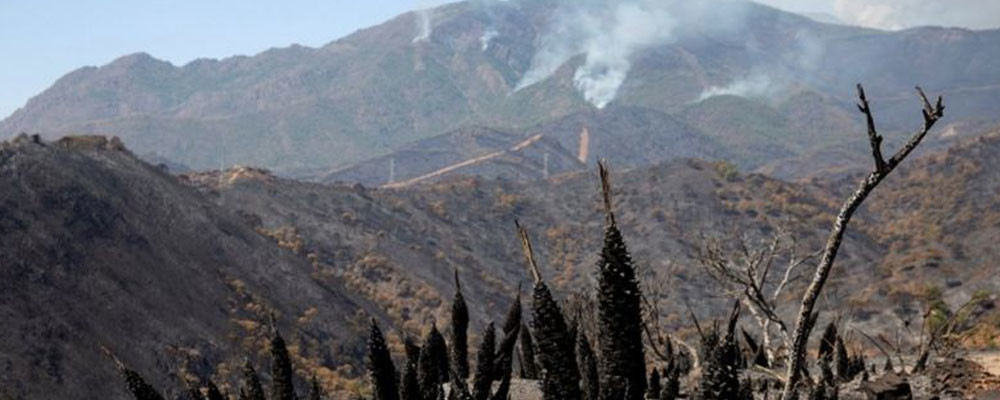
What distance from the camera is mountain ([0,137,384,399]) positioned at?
56844mm

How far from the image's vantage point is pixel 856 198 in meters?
12.2

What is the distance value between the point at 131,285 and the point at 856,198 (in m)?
68.4

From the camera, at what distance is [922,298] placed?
3666 inches

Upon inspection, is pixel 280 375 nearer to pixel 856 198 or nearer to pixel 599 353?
pixel 599 353

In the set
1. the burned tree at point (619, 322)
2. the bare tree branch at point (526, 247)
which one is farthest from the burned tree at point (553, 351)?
the bare tree branch at point (526, 247)

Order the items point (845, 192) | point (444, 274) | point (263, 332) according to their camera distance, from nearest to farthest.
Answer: point (263, 332) → point (444, 274) → point (845, 192)

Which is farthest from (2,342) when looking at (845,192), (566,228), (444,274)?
(845,192)

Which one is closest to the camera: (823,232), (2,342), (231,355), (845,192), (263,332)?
(2,342)

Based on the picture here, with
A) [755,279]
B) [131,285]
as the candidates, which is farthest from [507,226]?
[755,279]

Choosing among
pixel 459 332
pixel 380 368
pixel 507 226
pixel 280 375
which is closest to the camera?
pixel 380 368

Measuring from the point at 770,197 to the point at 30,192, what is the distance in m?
118

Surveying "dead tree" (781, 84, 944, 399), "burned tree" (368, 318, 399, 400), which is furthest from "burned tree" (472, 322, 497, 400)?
"dead tree" (781, 84, 944, 399)

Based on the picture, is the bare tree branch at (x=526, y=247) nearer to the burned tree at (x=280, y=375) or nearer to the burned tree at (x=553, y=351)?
the burned tree at (x=553, y=351)

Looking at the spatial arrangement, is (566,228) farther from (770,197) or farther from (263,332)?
(263,332)
